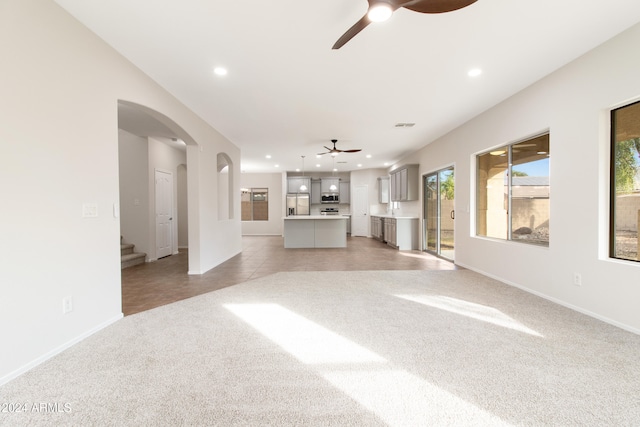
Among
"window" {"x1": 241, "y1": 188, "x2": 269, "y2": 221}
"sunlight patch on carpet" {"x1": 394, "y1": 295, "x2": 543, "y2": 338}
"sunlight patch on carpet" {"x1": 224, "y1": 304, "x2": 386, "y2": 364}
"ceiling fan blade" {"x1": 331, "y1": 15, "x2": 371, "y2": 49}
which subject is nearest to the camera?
"ceiling fan blade" {"x1": 331, "y1": 15, "x2": 371, "y2": 49}

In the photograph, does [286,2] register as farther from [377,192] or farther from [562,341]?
[377,192]

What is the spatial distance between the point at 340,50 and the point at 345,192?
914cm

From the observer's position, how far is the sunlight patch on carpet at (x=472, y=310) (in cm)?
273

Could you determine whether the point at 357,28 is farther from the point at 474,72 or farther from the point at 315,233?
the point at 315,233

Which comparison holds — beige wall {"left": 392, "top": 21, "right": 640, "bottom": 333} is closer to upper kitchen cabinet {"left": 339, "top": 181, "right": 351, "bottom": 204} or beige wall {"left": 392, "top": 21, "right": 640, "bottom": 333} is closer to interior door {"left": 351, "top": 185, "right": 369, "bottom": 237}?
interior door {"left": 351, "top": 185, "right": 369, "bottom": 237}

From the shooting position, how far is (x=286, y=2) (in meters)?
2.25

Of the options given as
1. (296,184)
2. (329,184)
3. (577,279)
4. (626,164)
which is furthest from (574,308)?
(296,184)

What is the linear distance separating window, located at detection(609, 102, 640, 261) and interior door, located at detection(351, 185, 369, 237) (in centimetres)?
874

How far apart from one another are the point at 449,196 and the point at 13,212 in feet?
22.4

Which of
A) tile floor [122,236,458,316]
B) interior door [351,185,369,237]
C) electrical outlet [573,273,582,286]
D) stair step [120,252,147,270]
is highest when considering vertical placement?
interior door [351,185,369,237]

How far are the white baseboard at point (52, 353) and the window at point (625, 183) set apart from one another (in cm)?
515

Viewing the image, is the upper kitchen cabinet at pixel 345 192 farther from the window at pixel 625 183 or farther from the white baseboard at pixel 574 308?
the window at pixel 625 183

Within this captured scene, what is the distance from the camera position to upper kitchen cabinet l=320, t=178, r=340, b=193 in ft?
39.0

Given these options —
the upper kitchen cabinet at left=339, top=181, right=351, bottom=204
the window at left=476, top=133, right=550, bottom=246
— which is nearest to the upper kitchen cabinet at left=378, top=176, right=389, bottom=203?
the upper kitchen cabinet at left=339, top=181, right=351, bottom=204
